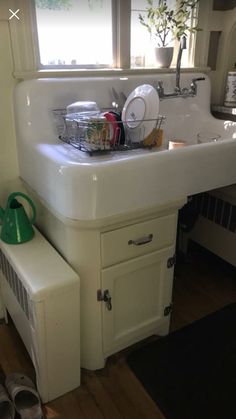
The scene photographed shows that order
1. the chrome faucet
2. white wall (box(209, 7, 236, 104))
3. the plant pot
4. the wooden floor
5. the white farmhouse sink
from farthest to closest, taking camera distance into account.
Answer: white wall (box(209, 7, 236, 104)) < the plant pot < the chrome faucet < the wooden floor < the white farmhouse sink

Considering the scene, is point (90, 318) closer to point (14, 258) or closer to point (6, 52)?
point (14, 258)

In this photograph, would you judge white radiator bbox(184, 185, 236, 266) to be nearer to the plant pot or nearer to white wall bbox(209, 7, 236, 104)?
white wall bbox(209, 7, 236, 104)

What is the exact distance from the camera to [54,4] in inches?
48.1

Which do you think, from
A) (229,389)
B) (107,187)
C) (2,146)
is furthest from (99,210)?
(229,389)

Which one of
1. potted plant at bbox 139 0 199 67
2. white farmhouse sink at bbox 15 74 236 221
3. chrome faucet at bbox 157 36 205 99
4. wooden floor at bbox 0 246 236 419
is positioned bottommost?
wooden floor at bbox 0 246 236 419

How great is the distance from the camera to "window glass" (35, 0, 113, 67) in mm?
1232

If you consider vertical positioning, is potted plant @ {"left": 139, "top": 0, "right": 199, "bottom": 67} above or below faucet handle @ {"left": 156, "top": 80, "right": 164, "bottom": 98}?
above

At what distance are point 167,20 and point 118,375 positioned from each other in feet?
4.81

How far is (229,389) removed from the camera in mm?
1153

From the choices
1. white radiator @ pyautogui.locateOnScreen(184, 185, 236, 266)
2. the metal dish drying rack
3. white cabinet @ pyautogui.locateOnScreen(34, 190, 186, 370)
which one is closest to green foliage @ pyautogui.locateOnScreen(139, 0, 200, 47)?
the metal dish drying rack

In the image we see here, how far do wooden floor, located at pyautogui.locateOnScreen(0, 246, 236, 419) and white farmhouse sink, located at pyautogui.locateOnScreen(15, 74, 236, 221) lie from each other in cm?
67

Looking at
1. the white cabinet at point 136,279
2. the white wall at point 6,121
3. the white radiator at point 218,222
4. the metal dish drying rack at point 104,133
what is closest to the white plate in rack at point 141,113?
the metal dish drying rack at point 104,133

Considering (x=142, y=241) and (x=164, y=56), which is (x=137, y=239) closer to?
(x=142, y=241)

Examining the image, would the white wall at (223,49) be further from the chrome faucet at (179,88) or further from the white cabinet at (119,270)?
the white cabinet at (119,270)
